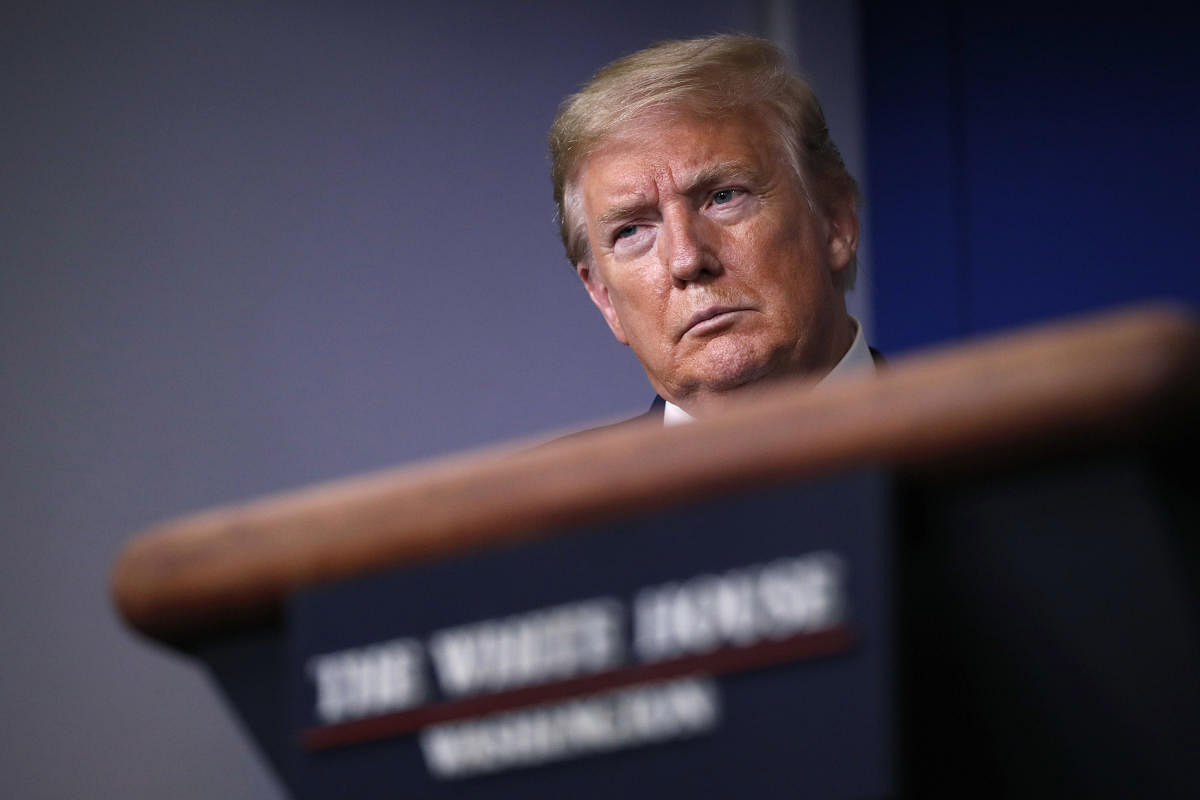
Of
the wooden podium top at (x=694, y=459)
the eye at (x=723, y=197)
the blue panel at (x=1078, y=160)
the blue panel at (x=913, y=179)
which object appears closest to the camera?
A: the wooden podium top at (x=694, y=459)

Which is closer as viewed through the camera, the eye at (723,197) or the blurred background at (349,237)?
the eye at (723,197)

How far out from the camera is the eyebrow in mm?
2006

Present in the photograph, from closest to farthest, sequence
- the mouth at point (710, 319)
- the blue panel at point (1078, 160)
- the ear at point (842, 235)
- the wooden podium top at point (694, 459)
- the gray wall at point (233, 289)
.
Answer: the wooden podium top at point (694, 459), the mouth at point (710, 319), the ear at point (842, 235), the gray wall at point (233, 289), the blue panel at point (1078, 160)

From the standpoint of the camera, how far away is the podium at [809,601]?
572mm

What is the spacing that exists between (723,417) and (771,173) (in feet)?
4.88

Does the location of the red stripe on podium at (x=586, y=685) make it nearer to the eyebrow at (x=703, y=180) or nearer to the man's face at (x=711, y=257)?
the man's face at (x=711, y=257)

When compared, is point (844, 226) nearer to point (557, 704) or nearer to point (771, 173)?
point (771, 173)

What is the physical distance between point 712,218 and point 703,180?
0.05 metres

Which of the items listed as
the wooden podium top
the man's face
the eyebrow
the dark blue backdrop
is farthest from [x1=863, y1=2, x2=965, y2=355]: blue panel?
the wooden podium top

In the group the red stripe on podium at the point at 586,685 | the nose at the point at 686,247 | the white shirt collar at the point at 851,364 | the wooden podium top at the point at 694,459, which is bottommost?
the red stripe on podium at the point at 586,685

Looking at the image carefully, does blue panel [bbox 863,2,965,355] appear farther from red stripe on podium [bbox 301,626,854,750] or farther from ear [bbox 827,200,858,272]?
red stripe on podium [bbox 301,626,854,750]

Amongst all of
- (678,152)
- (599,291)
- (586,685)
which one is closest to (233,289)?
(599,291)

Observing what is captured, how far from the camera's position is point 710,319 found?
6.30ft

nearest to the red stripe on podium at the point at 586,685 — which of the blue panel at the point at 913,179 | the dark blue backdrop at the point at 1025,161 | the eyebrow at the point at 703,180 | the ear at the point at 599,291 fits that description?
the eyebrow at the point at 703,180
